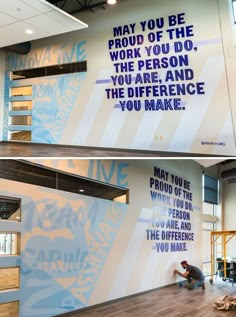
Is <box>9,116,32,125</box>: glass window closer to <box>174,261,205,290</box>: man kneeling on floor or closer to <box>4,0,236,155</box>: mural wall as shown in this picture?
<box>4,0,236,155</box>: mural wall

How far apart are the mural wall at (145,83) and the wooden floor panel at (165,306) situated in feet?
11.4

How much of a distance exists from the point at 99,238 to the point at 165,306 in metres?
2.09

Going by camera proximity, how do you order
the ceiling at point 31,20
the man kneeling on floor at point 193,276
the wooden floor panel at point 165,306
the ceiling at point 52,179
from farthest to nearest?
the man kneeling on floor at point 193,276 < the wooden floor panel at point 165,306 < the ceiling at point 31,20 < the ceiling at point 52,179

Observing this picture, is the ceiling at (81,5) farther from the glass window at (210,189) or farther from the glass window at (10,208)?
the glass window at (210,189)

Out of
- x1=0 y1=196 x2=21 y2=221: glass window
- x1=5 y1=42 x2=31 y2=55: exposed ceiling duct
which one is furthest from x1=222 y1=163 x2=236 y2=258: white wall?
x1=0 y1=196 x2=21 y2=221: glass window

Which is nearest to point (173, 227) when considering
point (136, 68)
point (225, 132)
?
point (225, 132)

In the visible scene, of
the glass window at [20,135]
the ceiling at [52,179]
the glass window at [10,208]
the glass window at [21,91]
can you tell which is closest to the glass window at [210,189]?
the ceiling at [52,179]

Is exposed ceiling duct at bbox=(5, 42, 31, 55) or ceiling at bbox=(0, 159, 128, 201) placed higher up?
exposed ceiling duct at bbox=(5, 42, 31, 55)

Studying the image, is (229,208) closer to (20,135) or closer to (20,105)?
(20,135)

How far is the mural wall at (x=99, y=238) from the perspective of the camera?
6.10 meters

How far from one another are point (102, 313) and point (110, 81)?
5.43m

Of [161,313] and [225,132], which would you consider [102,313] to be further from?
[225,132]

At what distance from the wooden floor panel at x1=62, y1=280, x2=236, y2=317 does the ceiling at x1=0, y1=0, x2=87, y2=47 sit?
5.90m

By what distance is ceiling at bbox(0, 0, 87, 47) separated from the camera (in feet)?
22.8
